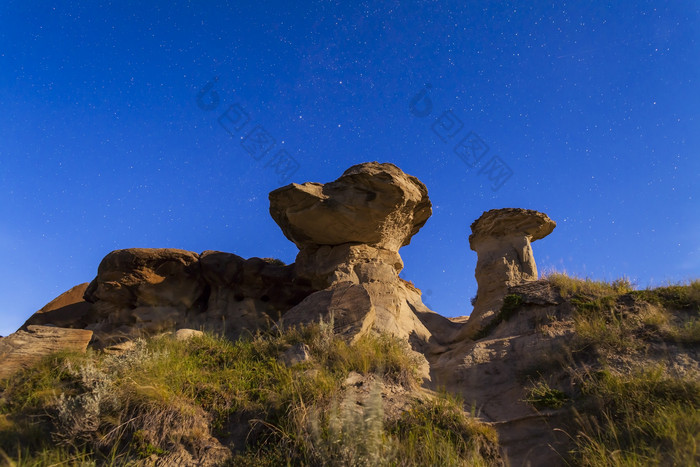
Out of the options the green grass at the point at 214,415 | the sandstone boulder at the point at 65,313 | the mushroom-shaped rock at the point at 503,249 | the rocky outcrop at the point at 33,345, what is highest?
the mushroom-shaped rock at the point at 503,249

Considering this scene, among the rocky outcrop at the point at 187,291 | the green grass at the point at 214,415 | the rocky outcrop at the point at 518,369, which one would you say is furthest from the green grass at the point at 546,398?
the rocky outcrop at the point at 187,291

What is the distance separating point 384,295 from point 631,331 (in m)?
6.51

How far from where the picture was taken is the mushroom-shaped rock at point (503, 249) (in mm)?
13617

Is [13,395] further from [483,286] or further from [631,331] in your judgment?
[483,286]

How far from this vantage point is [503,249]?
14.3m

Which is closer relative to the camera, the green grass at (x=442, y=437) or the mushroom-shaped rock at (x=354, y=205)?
the green grass at (x=442, y=437)

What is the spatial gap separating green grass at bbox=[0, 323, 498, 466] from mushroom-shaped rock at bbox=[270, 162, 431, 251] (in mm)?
7562

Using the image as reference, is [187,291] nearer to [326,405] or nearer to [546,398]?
[326,405]

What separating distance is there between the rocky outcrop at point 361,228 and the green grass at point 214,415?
20.5 feet

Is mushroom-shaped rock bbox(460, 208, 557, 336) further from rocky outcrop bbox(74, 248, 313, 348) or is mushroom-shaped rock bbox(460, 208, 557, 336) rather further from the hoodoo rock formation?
rocky outcrop bbox(74, 248, 313, 348)

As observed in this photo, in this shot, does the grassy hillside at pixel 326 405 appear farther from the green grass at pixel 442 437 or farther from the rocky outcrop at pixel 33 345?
the rocky outcrop at pixel 33 345

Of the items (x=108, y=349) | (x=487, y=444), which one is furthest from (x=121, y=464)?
(x=487, y=444)

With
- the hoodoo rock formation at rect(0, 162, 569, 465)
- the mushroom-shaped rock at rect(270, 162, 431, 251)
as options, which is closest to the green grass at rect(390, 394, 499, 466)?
the hoodoo rock formation at rect(0, 162, 569, 465)

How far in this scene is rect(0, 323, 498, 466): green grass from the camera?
4957mm
